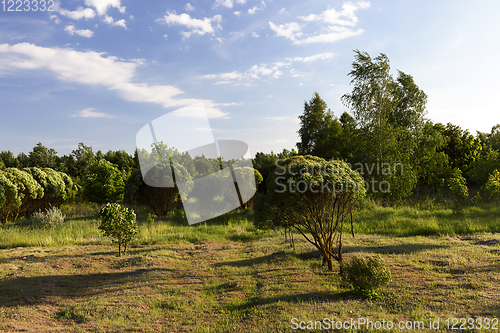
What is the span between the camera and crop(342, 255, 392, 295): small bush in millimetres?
5551

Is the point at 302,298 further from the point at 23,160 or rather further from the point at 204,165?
the point at 23,160

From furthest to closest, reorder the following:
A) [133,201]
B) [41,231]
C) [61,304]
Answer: [133,201] < [41,231] < [61,304]

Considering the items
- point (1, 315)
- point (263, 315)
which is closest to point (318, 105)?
point (263, 315)

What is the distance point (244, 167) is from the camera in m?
24.0

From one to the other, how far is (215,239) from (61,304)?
791cm

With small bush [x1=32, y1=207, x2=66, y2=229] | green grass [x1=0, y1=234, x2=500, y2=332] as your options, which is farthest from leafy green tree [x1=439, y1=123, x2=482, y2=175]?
small bush [x1=32, y1=207, x2=66, y2=229]

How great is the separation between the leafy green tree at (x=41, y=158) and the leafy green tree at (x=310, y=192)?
1586 inches

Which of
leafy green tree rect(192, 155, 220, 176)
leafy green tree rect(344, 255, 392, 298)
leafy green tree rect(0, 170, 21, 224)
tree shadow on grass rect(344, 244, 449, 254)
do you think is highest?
leafy green tree rect(192, 155, 220, 176)

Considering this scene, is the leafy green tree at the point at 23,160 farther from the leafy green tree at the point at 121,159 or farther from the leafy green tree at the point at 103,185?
the leafy green tree at the point at 103,185

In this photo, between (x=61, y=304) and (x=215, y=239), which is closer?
(x=61, y=304)

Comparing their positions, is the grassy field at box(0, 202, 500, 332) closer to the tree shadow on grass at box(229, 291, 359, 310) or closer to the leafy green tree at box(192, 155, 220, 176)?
the tree shadow on grass at box(229, 291, 359, 310)

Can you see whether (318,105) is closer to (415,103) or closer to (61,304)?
(415,103)

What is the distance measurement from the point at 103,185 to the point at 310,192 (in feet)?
56.5

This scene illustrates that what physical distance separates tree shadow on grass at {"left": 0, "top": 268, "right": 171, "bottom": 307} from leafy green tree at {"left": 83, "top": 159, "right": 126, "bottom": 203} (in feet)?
43.0
